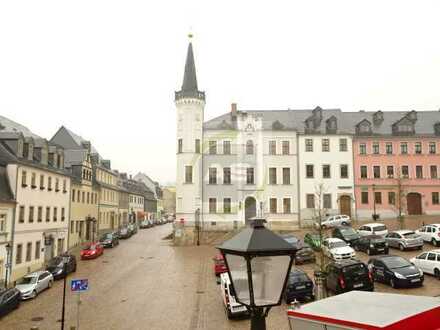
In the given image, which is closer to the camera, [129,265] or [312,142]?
[129,265]

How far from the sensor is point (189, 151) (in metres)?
49.6

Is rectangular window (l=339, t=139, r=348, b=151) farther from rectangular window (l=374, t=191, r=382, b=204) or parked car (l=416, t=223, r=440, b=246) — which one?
parked car (l=416, t=223, r=440, b=246)

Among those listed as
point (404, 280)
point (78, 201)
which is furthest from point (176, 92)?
point (404, 280)

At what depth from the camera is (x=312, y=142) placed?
50.1m

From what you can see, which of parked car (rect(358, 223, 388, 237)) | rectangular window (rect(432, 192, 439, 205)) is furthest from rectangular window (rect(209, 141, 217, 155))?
rectangular window (rect(432, 192, 439, 205))

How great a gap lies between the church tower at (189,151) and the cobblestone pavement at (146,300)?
1282 centimetres

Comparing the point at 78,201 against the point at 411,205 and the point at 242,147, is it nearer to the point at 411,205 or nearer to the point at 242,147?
the point at 242,147

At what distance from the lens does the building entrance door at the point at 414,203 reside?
49.0 meters

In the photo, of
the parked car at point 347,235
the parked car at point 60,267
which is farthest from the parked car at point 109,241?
the parked car at point 347,235

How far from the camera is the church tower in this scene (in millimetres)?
48438

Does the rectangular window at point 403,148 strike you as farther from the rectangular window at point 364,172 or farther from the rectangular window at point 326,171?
the rectangular window at point 326,171

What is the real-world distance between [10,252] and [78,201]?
17.7 metres

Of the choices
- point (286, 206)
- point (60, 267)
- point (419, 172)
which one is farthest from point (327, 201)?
point (60, 267)

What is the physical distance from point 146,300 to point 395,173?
3982cm
